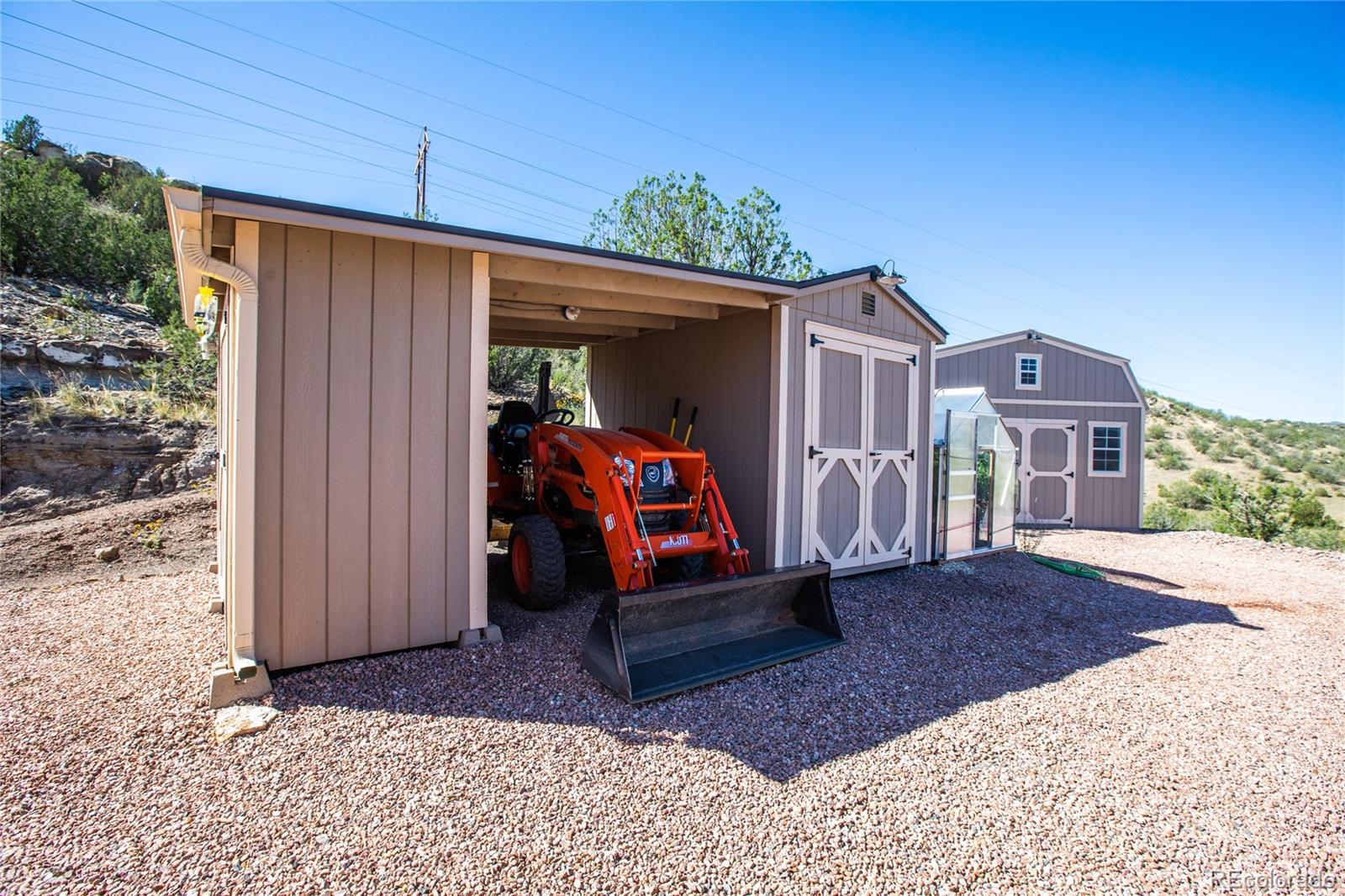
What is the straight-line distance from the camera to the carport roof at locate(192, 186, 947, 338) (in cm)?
288

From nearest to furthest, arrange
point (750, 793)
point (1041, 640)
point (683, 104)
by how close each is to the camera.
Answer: point (750, 793) < point (1041, 640) < point (683, 104)

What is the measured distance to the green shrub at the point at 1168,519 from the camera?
12695 mm

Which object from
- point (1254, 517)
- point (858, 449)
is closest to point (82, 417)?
point (858, 449)

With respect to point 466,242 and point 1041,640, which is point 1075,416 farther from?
point 466,242

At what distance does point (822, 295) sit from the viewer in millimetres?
5309

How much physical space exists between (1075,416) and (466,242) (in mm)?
12174

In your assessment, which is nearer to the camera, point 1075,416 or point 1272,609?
point 1272,609

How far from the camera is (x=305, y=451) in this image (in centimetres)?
314

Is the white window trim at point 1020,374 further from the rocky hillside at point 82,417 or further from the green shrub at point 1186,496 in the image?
the rocky hillside at point 82,417

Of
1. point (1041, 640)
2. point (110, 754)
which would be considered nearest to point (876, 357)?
point (1041, 640)

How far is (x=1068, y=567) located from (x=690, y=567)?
4899 millimetres

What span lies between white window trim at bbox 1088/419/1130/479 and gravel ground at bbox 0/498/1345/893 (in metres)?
8.67

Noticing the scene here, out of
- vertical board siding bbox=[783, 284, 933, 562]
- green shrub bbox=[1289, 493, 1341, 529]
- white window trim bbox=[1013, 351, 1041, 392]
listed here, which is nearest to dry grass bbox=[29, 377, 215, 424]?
vertical board siding bbox=[783, 284, 933, 562]

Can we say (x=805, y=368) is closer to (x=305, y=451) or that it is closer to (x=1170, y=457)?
(x=305, y=451)
